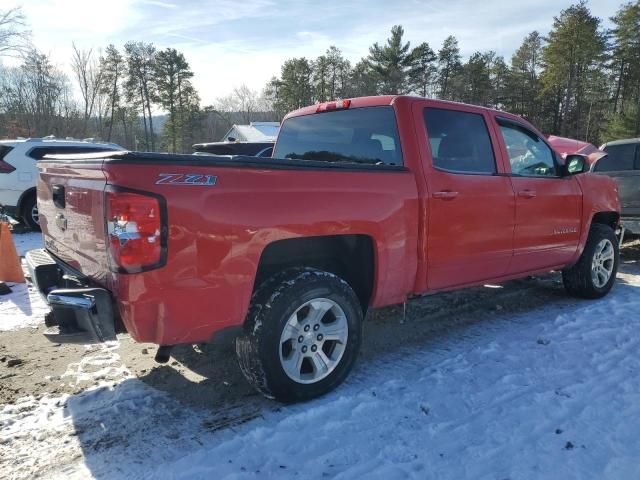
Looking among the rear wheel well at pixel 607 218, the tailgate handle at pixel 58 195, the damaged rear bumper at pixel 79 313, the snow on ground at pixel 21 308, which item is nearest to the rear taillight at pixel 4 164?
the snow on ground at pixel 21 308

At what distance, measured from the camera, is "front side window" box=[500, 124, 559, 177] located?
440 centimetres

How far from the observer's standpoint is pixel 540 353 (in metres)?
3.81

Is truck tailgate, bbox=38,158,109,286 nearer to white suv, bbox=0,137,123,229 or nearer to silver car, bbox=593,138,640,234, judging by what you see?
white suv, bbox=0,137,123,229

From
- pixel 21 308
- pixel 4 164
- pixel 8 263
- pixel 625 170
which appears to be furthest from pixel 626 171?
pixel 4 164

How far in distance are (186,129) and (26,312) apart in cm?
5392

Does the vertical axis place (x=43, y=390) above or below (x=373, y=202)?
below

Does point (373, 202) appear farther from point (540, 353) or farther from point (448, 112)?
point (540, 353)

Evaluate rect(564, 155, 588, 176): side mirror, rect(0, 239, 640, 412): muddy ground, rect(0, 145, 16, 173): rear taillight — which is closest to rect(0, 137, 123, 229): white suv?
rect(0, 145, 16, 173): rear taillight

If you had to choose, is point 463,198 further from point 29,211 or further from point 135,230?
point 29,211

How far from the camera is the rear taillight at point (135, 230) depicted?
92.7 inches

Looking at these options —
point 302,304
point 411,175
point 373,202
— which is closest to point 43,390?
point 302,304

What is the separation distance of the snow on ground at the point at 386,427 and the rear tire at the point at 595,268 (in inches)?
60.6

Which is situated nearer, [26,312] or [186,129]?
[26,312]

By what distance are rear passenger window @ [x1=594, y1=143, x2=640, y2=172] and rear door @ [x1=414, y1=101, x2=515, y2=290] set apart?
545 cm
